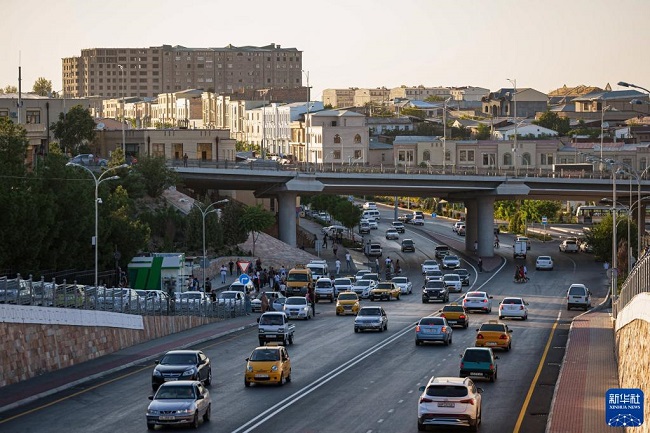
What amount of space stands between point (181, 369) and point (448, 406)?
412 inches

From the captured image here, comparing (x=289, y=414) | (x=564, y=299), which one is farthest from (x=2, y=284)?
(x=564, y=299)

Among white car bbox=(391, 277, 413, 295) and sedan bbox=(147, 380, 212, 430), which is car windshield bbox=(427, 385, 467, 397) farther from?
white car bbox=(391, 277, 413, 295)

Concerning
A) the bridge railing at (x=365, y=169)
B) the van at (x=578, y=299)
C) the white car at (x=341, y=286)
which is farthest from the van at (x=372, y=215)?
the van at (x=578, y=299)

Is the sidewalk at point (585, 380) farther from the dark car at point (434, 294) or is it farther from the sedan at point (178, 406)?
the dark car at point (434, 294)

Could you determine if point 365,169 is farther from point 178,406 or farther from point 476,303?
point 178,406

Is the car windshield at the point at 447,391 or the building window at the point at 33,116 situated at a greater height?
the building window at the point at 33,116

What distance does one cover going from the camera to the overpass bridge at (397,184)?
10950 cm

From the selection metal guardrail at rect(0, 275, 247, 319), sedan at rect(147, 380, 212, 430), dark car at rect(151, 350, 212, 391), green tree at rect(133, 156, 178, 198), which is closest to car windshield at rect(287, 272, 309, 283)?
metal guardrail at rect(0, 275, 247, 319)

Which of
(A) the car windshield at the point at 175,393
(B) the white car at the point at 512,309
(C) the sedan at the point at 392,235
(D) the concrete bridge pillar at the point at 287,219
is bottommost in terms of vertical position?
(B) the white car at the point at 512,309

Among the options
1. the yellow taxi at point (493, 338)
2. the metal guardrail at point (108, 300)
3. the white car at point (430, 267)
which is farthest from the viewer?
the white car at point (430, 267)

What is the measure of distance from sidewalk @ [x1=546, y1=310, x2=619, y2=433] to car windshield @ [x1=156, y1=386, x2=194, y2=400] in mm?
9069

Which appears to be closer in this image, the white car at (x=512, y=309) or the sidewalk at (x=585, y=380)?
the sidewalk at (x=585, y=380)

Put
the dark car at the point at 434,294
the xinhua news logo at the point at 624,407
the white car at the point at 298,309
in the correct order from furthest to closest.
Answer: the dark car at the point at 434,294
the white car at the point at 298,309
the xinhua news logo at the point at 624,407

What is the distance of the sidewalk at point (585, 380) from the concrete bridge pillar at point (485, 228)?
49.5 meters
